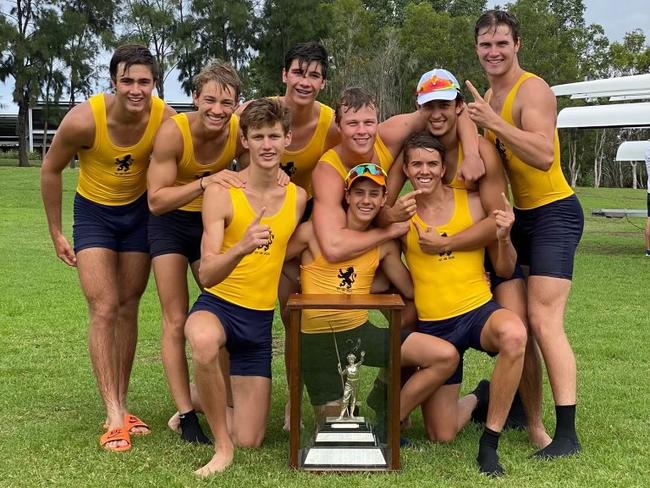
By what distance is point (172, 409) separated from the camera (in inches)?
212

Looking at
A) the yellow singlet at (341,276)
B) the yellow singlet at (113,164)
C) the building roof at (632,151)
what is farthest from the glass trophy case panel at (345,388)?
the building roof at (632,151)

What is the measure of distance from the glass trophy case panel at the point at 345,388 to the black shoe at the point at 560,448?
2.75 feet

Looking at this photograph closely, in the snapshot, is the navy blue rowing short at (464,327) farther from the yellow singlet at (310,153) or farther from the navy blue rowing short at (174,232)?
the navy blue rowing short at (174,232)

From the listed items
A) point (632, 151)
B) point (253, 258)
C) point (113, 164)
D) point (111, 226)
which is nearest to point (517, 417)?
point (253, 258)

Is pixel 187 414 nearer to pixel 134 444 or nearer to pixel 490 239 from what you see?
pixel 134 444

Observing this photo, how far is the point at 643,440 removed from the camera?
4605 millimetres

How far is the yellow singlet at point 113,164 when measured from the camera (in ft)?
15.7

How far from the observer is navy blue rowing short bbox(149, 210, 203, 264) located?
4816 mm

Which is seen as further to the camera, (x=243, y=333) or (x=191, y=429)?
(x=191, y=429)

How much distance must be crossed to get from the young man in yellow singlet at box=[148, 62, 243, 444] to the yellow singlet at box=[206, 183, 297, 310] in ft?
0.57

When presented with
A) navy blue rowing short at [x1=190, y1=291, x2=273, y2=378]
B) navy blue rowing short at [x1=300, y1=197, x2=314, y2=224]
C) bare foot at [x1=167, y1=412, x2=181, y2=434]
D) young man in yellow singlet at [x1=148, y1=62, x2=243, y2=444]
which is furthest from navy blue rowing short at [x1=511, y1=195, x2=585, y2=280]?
bare foot at [x1=167, y1=412, x2=181, y2=434]

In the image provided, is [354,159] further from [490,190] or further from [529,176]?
[529,176]

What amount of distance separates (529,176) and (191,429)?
7.77ft

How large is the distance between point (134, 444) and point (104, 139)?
1748 mm
